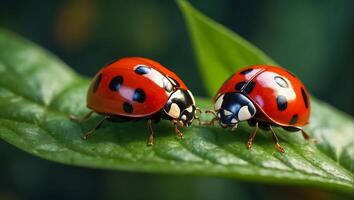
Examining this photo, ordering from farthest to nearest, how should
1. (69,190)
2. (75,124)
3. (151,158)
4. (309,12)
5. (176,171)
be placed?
(309,12) < (69,190) < (75,124) < (151,158) < (176,171)

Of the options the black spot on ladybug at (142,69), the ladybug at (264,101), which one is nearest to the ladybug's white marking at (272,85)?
the ladybug at (264,101)

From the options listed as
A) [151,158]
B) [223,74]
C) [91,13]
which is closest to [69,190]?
[91,13]

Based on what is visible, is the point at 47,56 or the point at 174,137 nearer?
the point at 174,137

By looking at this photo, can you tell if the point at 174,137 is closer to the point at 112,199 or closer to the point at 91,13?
the point at 112,199

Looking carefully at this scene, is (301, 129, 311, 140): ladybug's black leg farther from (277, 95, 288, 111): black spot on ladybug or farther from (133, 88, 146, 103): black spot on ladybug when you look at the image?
(133, 88, 146, 103): black spot on ladybug

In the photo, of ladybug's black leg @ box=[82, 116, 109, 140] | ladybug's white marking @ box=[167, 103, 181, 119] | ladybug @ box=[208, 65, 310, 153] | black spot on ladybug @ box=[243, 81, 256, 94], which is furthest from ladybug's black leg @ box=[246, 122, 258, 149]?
ladybug's black leg @ box=[82, 116, 109, 140]

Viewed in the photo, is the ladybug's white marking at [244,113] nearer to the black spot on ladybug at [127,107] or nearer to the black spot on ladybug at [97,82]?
the black spot on ladybug at [127,107]
